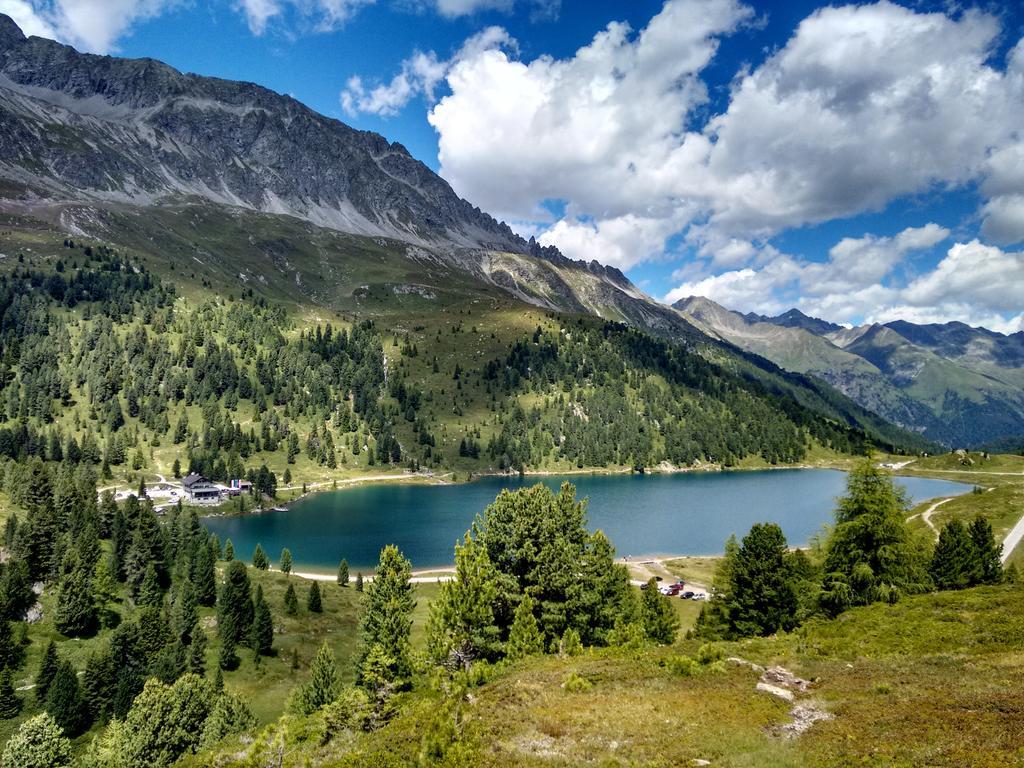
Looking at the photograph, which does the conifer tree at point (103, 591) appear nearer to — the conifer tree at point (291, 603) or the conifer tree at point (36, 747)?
the conifer tree at point (291, 603)

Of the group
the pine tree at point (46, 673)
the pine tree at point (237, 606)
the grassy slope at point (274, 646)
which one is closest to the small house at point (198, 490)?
the grassy slope at point (274, 646)

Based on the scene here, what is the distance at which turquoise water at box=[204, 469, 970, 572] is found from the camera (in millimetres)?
123375

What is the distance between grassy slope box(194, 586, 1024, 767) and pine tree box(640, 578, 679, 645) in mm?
16330

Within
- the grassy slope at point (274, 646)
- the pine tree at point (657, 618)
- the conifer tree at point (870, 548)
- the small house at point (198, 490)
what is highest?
the conifer tree at point (870, 548)

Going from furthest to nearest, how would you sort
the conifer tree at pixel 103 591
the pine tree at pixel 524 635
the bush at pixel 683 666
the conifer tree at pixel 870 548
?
1. the conifer tree at pixel 103 591
2. the conifer tree at pixel 870 548
3. the pine tree at pixel 524 635
4. the bush at pixel 683 666

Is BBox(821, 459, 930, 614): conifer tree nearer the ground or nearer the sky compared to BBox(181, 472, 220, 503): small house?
nearer the sky

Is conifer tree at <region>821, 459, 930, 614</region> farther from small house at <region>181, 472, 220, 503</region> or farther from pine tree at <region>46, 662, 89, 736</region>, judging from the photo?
small house at <region>181, 472, 220, 503</region>

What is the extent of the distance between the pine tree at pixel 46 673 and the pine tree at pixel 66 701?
22.2 inches

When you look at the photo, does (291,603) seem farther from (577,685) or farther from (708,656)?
(708,656)

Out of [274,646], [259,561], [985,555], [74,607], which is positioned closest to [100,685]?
[74,607]

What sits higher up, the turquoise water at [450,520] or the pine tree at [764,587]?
the pine tree at [764,587]

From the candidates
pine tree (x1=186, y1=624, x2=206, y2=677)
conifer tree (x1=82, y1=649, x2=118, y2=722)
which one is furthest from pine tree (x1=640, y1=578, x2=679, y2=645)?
conifer tree (x1=82, y1=649, x2=118, y2=722)

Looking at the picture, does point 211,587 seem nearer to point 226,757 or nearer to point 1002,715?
point 226,757

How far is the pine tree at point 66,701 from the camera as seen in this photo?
153ft
